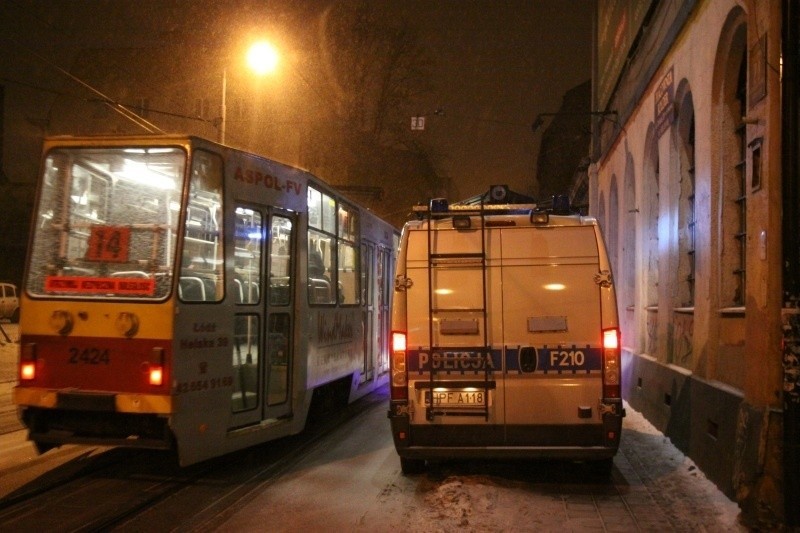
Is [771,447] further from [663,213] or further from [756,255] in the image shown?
[663,213]

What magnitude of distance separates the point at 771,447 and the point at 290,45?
2991 centimetres

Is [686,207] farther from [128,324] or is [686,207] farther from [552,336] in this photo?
[128,324]

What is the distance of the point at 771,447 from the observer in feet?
18.5

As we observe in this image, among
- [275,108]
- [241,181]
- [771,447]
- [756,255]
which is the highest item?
[275,108]

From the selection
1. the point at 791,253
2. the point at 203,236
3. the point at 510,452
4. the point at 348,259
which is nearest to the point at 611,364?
the point at 510,452

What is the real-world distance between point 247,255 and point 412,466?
271cm

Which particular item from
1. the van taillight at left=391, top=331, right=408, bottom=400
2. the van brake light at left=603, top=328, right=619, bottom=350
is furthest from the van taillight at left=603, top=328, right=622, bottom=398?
the van taillight at left=391, top=331, right=408, bottom=400

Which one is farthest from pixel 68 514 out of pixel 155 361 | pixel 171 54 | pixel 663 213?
pixel 171 54

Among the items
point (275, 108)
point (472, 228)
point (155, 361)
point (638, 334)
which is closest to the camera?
point (155, 361)

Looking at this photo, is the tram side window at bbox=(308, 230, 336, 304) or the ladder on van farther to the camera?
the tram side window at bbox=(308, 230, 336, 304)

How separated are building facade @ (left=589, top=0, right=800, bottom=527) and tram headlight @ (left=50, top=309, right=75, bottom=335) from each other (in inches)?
230

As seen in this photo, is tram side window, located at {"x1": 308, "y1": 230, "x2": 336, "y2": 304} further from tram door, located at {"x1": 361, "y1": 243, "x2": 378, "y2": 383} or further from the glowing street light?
the glowing street light

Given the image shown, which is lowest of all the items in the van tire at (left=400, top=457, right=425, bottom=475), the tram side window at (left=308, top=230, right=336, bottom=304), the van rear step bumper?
the van tire at (left=400, top=457, right=425, bottom=475)

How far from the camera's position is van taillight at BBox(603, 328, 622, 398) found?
6.57 metres
